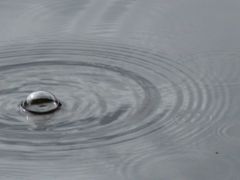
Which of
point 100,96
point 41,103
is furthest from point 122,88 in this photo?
point 41,103

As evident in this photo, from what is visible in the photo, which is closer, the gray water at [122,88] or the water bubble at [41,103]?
the gray water at [122,88]

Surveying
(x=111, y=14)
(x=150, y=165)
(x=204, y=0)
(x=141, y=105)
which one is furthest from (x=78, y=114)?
(x=204, y=0)

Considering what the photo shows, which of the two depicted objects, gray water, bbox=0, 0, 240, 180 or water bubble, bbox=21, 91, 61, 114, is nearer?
gray water, bbox=0, 0, 240, 180

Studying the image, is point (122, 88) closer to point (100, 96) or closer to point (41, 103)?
point (100, 96)

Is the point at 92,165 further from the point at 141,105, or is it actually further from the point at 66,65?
the point at 66,65
